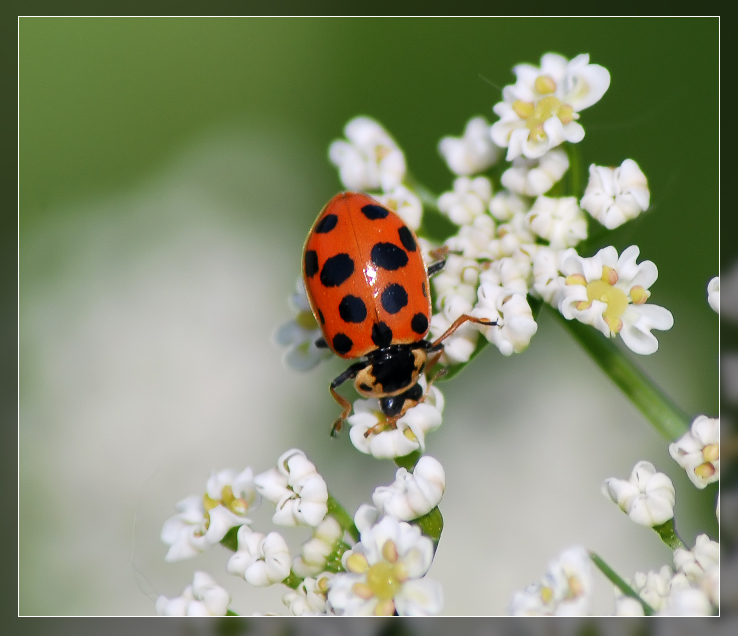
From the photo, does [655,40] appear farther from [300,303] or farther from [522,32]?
[300,303]

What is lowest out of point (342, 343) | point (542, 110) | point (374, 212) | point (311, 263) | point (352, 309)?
point (342, 343)

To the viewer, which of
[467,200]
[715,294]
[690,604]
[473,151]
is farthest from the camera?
[473,151]

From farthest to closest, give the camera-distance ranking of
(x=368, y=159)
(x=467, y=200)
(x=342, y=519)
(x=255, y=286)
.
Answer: (x=255, y=286) → (x=368, y=159) → (x=467, y=200) → (x=342, y=519)

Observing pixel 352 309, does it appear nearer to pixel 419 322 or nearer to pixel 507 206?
pixel 419 322

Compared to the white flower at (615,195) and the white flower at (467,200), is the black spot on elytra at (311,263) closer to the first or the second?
the white flower at (467,200)

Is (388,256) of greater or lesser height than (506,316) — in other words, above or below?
above

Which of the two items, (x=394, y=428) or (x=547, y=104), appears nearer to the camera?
(x=394, y=428)

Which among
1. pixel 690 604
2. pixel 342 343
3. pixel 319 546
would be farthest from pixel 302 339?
pixel 690 604
